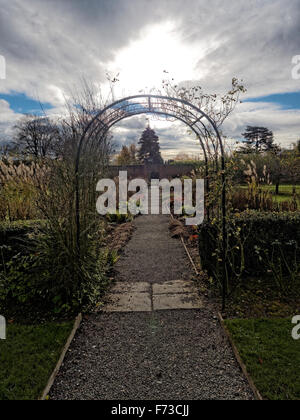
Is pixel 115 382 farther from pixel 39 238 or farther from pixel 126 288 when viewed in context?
pixel 39 238

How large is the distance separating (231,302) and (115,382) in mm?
1658

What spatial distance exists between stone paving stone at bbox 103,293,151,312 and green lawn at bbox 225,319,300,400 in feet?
3.07

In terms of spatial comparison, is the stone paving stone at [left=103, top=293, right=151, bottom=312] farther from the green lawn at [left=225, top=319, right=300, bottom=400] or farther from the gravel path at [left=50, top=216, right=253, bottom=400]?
the green lawn at [left=225, top=319, right=300, bottom=400]

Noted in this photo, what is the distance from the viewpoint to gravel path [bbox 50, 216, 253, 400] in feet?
5.89

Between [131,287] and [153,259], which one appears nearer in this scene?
[131,287]

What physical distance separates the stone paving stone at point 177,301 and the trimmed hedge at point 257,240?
59 cm

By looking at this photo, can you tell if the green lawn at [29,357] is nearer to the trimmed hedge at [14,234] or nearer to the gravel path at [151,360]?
the gravel path at [151,360]

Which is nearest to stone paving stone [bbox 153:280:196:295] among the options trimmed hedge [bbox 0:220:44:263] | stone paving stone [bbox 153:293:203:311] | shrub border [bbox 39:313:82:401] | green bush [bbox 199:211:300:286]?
stone paving stone [bbox 153:293:203:311]

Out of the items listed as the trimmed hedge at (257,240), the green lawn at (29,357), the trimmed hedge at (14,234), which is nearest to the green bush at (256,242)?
the trimmed hedge at (257,240)

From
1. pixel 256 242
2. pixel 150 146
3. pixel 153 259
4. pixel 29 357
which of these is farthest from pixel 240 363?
pixel 150 146

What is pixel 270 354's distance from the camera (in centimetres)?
214

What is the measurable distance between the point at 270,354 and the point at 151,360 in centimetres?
97

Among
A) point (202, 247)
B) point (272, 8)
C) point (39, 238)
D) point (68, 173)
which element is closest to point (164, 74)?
point (272, 8)

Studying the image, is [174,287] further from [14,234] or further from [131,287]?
[14,234]
